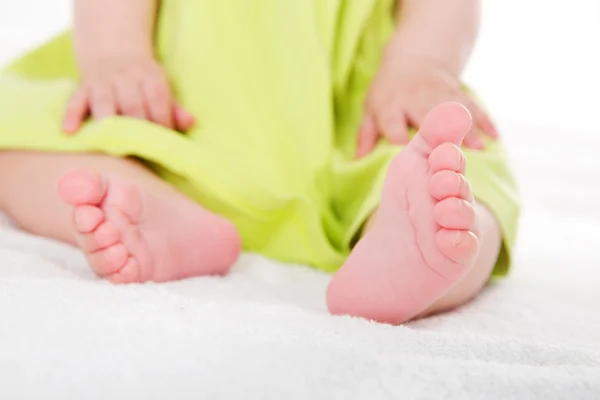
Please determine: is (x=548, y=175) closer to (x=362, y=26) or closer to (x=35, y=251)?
(x=362, y=26)

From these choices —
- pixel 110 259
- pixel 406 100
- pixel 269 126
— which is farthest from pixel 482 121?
pixel 110 259

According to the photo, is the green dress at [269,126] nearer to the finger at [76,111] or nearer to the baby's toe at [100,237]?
the finger at [76,111]

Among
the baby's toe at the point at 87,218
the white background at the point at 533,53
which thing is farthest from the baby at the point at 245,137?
the white background at the point at 533,53

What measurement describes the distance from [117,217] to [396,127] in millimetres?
354

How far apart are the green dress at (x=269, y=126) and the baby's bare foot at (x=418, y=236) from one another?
6.0 inches

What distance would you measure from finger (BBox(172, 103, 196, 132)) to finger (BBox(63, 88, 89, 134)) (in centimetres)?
10

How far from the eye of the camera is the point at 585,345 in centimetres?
63

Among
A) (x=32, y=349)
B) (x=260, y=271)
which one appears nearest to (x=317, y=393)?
(x=32, y=349)

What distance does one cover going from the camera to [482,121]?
92 cm

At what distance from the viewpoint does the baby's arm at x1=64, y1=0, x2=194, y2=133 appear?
0.92 metres

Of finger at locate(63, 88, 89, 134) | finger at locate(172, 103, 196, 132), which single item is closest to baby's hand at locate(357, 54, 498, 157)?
finger at locate(172, 103, 196, 132)

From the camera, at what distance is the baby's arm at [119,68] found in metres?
0.92

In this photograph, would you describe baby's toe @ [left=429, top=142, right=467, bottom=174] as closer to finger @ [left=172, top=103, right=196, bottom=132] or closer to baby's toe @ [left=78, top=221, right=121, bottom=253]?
baby's toe @ [left=78, top=221, right=121, bottom=253]

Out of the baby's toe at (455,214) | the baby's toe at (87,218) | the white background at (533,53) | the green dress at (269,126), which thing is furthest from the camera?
the white background at (533,53)
